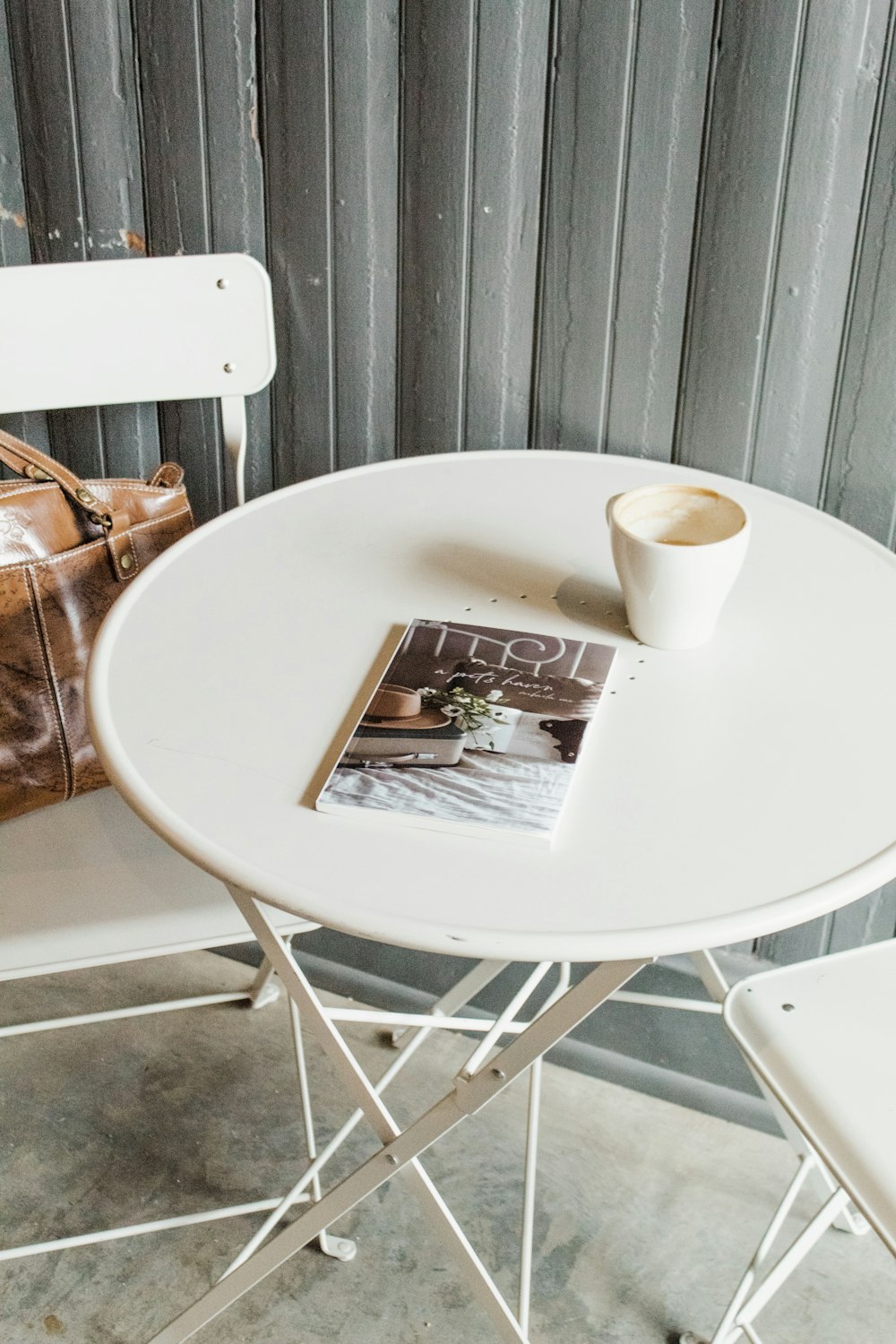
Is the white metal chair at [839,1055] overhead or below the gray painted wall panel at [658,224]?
below

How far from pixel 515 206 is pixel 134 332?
0.47m

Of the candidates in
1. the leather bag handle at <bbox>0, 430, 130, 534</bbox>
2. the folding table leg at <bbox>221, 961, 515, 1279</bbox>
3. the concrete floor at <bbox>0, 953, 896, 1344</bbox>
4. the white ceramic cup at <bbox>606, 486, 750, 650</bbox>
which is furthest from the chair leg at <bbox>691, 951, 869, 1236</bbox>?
the leather bag handle at <bbox>0, 430, 130, 534</bbox>

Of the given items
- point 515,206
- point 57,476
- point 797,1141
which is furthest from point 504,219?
point 797,1141

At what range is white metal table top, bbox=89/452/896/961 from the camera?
0.83 metres

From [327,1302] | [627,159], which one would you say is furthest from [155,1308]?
[627,159]

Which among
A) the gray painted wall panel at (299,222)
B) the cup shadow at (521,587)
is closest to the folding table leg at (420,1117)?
the cup shadow at (521,587)

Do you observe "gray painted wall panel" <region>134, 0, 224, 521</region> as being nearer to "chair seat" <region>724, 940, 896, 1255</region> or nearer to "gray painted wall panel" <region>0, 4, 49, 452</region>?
"gray painted wall panel" <region>0, 4, 49, 452</region>

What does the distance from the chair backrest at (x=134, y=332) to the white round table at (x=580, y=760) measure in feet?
0.82

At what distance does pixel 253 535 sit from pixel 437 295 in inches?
16.8

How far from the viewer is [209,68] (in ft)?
4.88

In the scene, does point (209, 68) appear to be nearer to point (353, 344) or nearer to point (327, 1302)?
point (353, 344)

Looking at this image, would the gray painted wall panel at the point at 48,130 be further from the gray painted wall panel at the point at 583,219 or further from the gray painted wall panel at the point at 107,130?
the gray painted wall panel at the point at 583,219

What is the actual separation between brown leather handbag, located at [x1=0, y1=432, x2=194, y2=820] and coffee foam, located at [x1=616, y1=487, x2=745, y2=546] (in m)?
0.59

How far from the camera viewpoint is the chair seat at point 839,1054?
36.8 inches
